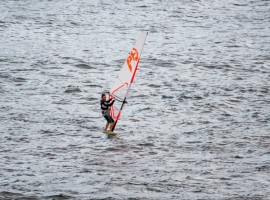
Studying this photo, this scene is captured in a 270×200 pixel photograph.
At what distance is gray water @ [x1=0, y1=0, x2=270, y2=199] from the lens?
24.8 meters

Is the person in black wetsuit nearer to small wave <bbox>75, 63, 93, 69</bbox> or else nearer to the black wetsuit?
the black wetsuit

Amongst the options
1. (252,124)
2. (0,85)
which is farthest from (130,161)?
(0,85)

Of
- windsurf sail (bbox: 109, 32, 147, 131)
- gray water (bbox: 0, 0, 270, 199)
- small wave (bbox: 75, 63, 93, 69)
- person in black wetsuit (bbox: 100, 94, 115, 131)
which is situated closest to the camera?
gray water (bbox: 0, 0, 270, 199)

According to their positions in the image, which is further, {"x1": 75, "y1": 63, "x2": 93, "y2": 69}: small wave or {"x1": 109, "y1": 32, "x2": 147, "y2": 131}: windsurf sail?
{"x1": 75, "y1": 63, "x2": 93, "y2": 69}: small wave

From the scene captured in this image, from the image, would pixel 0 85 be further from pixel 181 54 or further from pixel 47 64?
pixel 181 54

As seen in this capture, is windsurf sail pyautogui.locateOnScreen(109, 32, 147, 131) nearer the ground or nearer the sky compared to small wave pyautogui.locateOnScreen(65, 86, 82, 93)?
nearer the sky

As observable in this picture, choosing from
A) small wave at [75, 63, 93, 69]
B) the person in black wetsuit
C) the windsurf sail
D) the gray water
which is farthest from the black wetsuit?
small wave at [75, 63, 93, 69]

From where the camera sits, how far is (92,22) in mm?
60219

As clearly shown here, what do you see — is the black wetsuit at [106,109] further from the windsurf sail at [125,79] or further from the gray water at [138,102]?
the gray water at [138,102]

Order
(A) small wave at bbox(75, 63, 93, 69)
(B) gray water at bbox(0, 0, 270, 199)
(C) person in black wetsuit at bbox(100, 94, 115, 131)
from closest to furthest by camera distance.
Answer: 1. (B) gray water at bbox(0, 0, 270, 199)
2. (C) person in black wetsuit at bbox(100, 94, 115, 131)
3. (A) small wave at bbox(75, 63, 93, 69)

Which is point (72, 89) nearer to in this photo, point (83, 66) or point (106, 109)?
point (83, 66)

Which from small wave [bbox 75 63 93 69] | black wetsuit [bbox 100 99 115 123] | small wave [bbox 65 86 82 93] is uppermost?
black wetsuit [bbox 100 99 115 123]

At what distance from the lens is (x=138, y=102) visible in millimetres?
36938

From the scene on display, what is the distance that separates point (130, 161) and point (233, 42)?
2865cm
